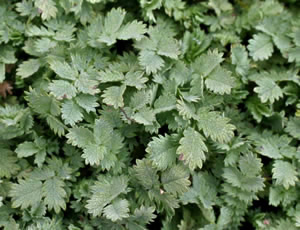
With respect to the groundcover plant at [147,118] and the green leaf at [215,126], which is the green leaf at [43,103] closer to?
the groundcover plant at [147,118]

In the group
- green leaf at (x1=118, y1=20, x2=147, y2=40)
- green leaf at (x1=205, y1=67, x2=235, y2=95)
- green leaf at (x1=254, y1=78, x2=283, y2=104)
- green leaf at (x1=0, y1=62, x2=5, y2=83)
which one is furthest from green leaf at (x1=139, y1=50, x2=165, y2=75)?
green leaf at (x1=0, y1=62, x2=5, y2=83)

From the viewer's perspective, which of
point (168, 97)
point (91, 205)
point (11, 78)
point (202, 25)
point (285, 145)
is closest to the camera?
point (91, 205)

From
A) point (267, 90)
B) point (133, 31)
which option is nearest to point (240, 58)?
point (267, 90)

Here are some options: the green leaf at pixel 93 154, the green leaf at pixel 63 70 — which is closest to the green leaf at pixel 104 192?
the green leaf at pixel 93 154

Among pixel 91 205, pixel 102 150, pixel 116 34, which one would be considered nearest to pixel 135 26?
pixel 116 34

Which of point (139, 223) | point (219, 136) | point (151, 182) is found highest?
point (219, 136)

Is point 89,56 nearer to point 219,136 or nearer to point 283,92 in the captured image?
point 219,136

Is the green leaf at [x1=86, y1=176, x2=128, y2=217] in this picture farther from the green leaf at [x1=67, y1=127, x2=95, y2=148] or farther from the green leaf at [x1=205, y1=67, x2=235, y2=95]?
the green leaf at [x1=205, y1=67, x2=235, y2=95]
